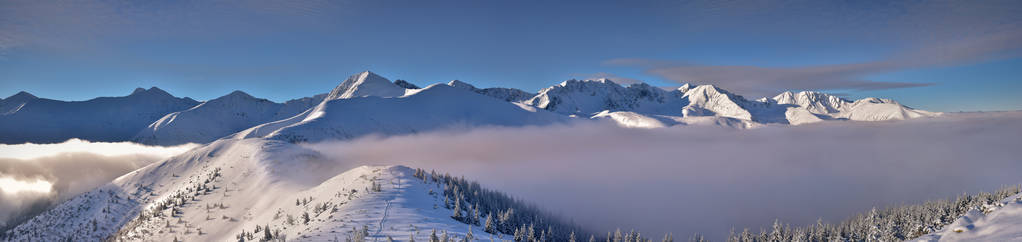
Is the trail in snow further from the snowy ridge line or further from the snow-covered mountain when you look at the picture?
the snowy ridge line

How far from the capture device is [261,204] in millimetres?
78688

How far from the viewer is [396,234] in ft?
136

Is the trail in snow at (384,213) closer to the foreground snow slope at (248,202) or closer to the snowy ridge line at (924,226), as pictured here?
the foreground snow slope at (248,202)

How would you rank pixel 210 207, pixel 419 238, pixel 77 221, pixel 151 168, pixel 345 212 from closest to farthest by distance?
pixel 419 238
pixel 345 212
pixel 210 207
pixel 77 221
pixel 151 168

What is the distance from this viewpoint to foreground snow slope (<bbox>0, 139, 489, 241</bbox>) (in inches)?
1935

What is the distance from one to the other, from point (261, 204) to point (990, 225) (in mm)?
140803

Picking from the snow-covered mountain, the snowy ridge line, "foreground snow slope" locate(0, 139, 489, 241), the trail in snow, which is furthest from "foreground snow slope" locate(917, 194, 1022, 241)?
the trail in snow

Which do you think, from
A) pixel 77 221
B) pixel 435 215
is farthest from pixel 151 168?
pixel 435 215

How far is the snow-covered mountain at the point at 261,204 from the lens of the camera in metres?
48.3

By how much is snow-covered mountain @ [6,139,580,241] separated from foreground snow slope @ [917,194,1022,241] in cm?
7918

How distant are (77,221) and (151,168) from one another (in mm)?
27910

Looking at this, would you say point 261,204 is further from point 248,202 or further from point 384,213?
point 384,213

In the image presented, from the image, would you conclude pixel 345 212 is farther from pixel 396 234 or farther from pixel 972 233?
pixel 972 233

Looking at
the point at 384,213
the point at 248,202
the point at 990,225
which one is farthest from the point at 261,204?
the point at 990,225
